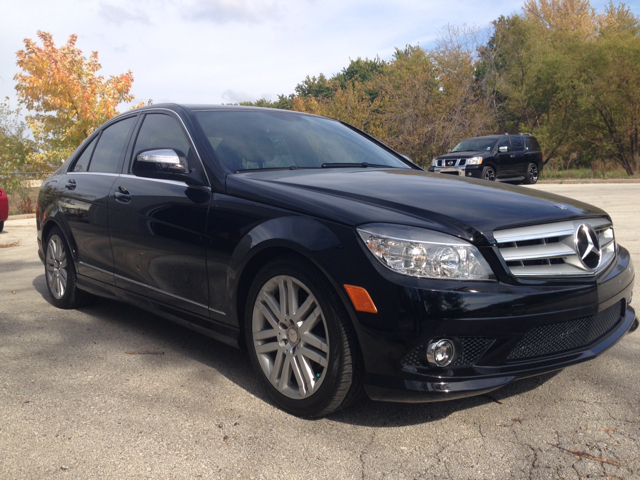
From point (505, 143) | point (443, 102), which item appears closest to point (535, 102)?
point (443, 102)

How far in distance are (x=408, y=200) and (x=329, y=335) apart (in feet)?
2.56

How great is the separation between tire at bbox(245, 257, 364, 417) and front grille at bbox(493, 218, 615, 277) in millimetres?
798

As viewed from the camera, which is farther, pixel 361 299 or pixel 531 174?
pixel 531 174

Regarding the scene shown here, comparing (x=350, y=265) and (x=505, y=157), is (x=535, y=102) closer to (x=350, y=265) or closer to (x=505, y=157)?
(x=505, y=157)

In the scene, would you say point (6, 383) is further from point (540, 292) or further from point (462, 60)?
point (462, 60)

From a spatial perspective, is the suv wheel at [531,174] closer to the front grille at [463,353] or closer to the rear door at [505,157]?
the rear door at [505,157]

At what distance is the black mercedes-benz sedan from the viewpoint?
2.62 metres

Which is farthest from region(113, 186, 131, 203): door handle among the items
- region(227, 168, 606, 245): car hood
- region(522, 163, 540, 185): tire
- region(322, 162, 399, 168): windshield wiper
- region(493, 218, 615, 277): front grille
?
region(522, 163, 540, 185): tire

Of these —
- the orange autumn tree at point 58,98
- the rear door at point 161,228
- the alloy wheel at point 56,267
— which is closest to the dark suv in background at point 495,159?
the orange autumn tree at point 58,98

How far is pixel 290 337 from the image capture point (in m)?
3.04

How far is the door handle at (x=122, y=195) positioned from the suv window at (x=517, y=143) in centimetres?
1954

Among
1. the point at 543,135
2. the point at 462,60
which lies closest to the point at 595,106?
the point at 543,135

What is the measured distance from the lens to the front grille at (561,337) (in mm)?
2713

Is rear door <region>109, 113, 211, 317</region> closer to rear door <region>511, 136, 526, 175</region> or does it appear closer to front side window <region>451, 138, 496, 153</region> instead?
front side window <region>451, 138, 496, 153</region>
